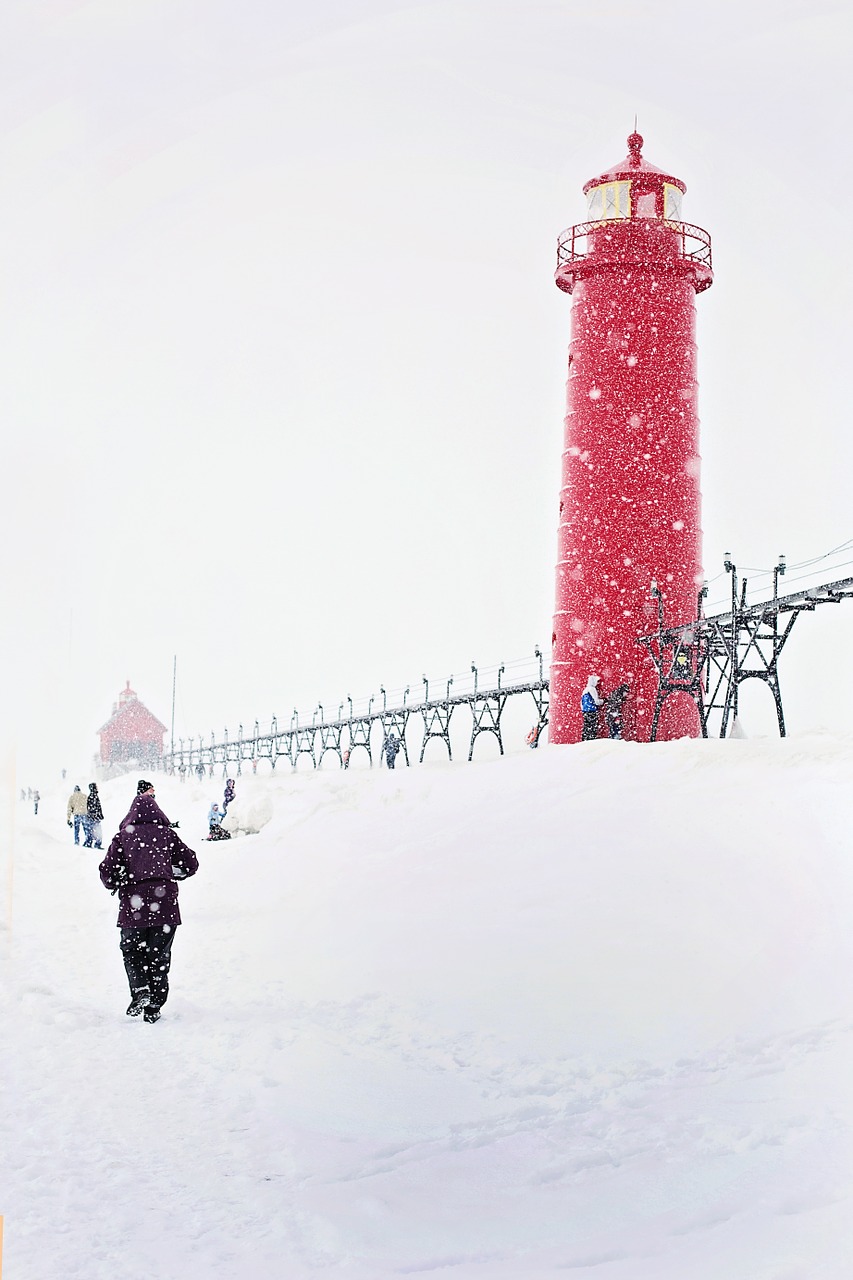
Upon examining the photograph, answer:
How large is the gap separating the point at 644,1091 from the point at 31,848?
16041 mm

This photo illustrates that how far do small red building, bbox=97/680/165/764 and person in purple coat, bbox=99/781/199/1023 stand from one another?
287 feet

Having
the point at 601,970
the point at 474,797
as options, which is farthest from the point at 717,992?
the point at 474,797

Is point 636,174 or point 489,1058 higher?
point 636,174

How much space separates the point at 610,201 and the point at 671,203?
1.13m

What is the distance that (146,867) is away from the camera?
8.00 metres

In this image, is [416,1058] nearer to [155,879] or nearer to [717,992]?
[717,992]

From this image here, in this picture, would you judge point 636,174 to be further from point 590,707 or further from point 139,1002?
point 139,1002

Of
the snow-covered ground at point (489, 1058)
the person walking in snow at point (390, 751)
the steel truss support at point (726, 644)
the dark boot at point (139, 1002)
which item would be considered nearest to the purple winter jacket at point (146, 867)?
the dark boot at point (139, 1002)

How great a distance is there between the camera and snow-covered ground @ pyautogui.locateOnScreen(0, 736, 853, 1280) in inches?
160

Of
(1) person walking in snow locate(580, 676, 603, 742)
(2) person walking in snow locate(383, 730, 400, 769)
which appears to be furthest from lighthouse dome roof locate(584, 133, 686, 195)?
(2) person walking in snow locate(383, 730, 400, 769)

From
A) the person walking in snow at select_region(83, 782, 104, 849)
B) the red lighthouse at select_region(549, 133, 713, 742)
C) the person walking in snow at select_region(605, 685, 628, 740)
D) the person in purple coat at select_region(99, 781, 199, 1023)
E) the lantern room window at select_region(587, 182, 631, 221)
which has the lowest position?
the person walking in snow at select_region(83, 782, 104, 849)

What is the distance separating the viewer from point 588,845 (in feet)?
33.7

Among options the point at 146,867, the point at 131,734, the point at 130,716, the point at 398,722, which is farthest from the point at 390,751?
the point at 130,716

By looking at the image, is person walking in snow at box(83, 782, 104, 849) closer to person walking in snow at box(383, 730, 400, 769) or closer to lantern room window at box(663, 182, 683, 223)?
person walking in snow at box(383, 730, 400, 769)
